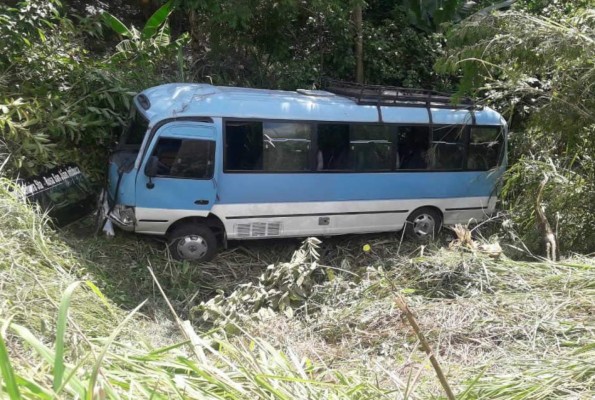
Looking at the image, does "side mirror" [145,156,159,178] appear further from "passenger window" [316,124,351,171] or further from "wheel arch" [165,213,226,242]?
"passenger window" [316,124,351,171]

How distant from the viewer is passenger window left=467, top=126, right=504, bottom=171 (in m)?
8.92

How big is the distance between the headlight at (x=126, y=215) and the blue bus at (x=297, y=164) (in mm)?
14

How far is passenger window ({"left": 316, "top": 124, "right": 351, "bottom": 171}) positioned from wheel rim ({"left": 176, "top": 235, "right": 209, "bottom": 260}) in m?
1.86

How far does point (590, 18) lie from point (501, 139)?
2.88m

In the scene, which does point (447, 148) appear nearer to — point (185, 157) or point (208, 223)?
point (208, 223)

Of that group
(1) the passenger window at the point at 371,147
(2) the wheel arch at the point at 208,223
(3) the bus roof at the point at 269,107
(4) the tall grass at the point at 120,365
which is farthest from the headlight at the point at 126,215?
(1) the passenger window at the point at 371,147

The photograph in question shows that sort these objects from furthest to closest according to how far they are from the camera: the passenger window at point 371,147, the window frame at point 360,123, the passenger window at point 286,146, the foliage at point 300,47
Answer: the foliage at point 300,47 < the passenger window at point 371,147 < the passenger window at point 286,146 < the window frame at point 360,123

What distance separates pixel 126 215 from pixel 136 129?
A: 1.16 metres

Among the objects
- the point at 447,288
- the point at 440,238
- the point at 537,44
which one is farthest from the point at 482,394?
the point at 440,238

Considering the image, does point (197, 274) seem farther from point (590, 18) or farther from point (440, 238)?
point (590, 18)

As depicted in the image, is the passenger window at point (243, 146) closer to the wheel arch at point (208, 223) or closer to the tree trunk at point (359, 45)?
the wheel arch at point (208, 223)

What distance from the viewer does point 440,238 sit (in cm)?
907

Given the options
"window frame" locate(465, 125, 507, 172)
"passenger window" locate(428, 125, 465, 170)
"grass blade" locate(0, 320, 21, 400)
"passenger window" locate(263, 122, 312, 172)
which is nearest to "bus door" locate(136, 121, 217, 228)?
"passenger window" locate(263, 122, 312, 172)

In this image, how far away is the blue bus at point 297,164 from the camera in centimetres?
721
